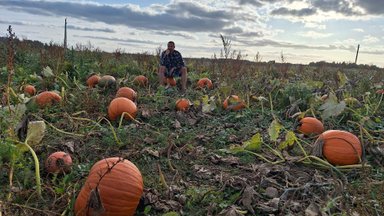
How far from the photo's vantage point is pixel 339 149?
11.9 ft

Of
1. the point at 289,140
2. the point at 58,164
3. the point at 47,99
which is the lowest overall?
the point at 58,164

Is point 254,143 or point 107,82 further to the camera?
point 107,82

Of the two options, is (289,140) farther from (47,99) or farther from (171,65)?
(171,65)

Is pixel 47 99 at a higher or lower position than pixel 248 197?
higher

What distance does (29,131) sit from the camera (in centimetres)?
338

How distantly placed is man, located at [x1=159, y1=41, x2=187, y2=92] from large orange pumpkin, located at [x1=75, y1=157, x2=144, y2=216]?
21.1 ft

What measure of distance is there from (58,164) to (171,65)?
6.44 meters

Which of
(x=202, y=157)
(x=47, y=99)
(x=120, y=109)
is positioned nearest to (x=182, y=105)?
(x=120, y=109)

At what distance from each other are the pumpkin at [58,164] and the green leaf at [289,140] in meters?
1.97

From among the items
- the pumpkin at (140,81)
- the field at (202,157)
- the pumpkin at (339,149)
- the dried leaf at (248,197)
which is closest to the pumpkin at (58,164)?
the field at (202,157)

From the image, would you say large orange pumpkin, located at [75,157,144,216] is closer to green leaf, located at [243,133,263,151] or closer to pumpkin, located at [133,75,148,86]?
green leaf, located at [243,133,263,151]

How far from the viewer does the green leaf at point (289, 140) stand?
147 inches

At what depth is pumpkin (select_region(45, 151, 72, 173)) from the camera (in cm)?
321

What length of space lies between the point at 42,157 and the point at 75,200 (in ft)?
3.40
